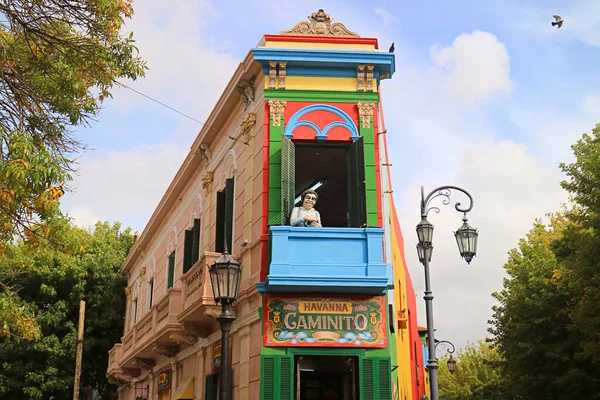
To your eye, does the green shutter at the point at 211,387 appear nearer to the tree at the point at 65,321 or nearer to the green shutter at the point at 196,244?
the green shutter at the point at 196,244

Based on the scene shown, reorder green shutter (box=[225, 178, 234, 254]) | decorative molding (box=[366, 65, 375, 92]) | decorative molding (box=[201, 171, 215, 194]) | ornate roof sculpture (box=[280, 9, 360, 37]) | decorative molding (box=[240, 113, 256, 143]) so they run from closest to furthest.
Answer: decorative molding (box=[366, 65, 375, 92])
ornate roof sculpture (box=[280, 9, 360, 37])
decorative molding (box=[240, 113, 256, 143])
green shutter (box=[225, 178, 234, 254])
decorative molding (box=[201, 171, 215, 194])

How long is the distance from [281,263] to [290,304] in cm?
80

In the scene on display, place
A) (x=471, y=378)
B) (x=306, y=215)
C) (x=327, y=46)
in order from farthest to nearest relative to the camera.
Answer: (x=471, y=378), (x=327, y=46), (x=306, y=215)

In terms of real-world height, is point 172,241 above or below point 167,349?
above

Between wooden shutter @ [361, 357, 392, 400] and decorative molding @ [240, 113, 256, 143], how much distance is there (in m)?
5.37

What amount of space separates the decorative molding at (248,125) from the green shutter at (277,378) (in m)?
4.85

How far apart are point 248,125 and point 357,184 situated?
304 cm

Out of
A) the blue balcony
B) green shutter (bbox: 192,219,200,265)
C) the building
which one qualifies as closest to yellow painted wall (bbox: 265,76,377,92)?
the building

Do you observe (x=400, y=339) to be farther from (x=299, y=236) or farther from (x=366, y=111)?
(x=366, y=111)

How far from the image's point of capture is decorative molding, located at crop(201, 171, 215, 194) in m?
18.0

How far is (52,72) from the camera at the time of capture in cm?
1062

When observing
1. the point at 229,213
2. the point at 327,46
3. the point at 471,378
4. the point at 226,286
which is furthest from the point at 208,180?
the point at 471,378

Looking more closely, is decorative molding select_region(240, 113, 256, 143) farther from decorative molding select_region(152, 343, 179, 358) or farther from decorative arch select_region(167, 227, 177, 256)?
decorative arch select_region(167, 227, 177, 256)

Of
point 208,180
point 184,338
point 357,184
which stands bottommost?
point 184,338
